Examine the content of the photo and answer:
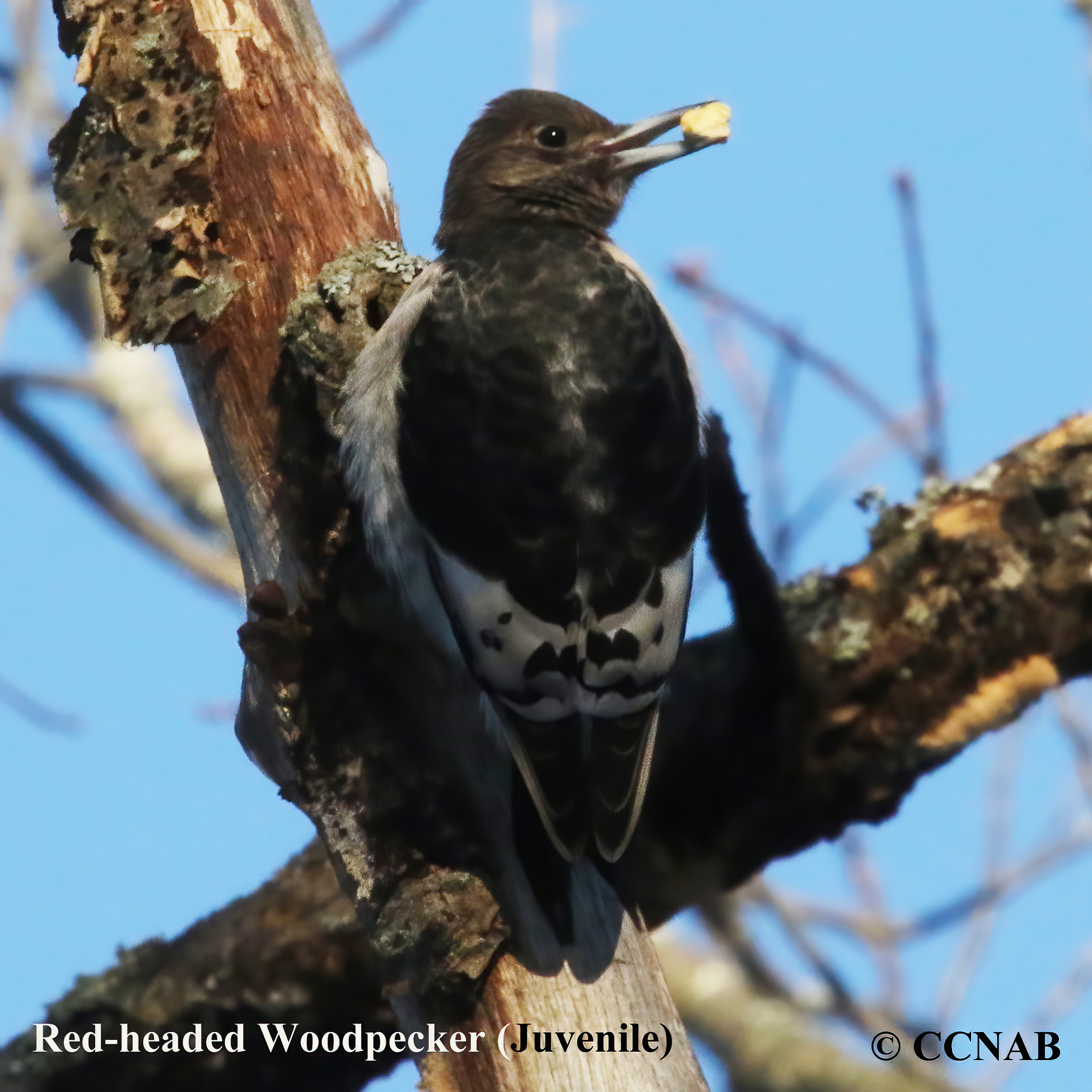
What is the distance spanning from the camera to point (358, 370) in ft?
9.76

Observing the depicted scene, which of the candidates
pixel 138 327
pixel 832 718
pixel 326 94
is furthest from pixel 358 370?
pixel 832 718

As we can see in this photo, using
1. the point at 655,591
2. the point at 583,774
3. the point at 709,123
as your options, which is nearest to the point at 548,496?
the point at 655,591

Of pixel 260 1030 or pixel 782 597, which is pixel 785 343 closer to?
pixel 782 597

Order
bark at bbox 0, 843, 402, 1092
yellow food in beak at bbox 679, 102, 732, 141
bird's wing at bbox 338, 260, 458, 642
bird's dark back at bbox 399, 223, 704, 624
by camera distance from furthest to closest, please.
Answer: bark at bbox 0, 843, 402, 1092 < yellow food in beak at bbox 679, 102, 732, 141 < bird's wing at bbox 338, 260, 458, 642 < bird's dark back at bbox 399, 223, 704, 624

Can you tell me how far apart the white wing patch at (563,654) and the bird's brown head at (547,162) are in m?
1.33

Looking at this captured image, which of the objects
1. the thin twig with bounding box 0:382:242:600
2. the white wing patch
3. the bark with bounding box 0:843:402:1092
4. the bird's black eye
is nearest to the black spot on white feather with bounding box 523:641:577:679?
the white wing patch

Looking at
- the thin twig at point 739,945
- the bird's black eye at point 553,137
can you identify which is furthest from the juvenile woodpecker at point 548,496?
the thin twig at point 739,945

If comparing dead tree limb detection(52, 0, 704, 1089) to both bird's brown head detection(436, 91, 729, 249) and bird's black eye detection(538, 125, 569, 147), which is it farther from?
bird's black eye detection(538, 125, 569, 147)

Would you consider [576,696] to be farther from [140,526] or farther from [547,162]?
[140,526]

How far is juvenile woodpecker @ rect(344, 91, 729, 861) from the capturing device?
275 centimetres

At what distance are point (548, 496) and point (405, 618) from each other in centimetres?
46

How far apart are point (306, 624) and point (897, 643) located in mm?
1688

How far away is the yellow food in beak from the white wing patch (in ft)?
4.41

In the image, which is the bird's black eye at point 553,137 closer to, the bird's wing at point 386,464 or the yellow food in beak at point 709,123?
the yellow food in beak at point 709,123
